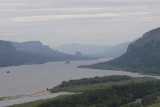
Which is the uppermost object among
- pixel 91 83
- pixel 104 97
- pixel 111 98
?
pixel 91 83

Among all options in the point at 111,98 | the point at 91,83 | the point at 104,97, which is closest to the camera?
the point at 111,98

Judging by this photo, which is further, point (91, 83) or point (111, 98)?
point (91, 83)

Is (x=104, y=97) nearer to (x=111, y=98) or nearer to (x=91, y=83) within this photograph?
(x=111, y=98)

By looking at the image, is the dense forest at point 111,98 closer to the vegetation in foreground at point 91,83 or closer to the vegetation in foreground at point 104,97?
the vegetation in foreground at point 104,97

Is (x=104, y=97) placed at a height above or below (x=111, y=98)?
above

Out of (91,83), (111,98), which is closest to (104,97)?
(111,98)

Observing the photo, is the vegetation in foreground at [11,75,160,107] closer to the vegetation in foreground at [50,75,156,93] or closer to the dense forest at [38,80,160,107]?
the dense forest at [38,80,160,107]

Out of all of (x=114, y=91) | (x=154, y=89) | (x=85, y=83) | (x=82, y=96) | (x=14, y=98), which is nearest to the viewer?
(x=82, y=96)

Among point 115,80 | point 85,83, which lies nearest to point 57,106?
point 85,83

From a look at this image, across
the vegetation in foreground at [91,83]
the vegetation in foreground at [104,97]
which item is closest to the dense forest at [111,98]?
the vegetation in foreground at [104,97]

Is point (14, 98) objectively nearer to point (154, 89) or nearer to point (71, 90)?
point (71, 90)

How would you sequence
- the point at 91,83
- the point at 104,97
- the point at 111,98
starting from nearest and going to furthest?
the point at 111,98 < the point at 104,97 < the point at 91,83
